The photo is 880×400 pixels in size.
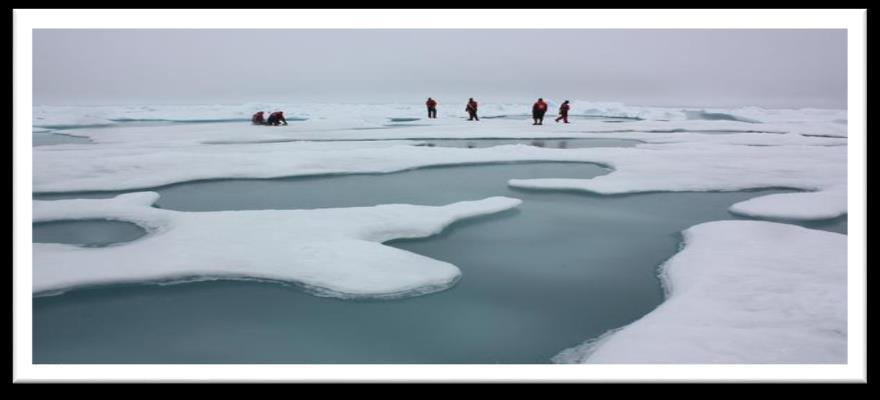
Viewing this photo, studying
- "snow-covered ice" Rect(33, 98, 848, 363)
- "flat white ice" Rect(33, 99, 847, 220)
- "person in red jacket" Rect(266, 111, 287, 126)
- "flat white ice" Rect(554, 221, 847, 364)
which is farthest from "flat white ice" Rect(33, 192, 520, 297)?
"person in red jacket" Rect(266, 111, 287, 126)

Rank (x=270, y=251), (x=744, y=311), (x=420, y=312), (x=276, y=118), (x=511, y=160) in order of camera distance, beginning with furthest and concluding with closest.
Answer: (x=276, y=118), (x=511, y=160), (x=270, y=251), (x=420, y=312), (x=744, y=311)

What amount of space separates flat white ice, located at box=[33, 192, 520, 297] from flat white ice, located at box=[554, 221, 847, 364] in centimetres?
106

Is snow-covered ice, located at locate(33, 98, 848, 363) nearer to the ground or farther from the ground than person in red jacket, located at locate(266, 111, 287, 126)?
nearer to the ground

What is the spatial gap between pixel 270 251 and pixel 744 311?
2622 mm

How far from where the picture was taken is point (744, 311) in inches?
102

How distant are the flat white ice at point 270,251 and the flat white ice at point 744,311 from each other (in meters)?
1.06

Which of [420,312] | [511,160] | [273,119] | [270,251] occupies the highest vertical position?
[273,119]

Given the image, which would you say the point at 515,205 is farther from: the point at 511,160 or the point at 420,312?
the point at 511,160

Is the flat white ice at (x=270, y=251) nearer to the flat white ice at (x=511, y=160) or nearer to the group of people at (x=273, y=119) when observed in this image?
the flat white ice at (x=511, y=160)

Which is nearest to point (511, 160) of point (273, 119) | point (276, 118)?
point (276, 118)

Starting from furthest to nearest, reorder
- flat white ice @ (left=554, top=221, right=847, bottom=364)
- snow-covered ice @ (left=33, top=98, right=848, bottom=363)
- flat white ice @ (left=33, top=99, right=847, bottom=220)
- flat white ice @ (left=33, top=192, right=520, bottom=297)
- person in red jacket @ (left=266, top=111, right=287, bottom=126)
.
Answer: person in red jacket @ (left=266, top=111, right=287, bottom=126), flat white ice @ (left=33, top=99, right=847, bottom=220), flat white ice @ (left=33, top=192, right=520, bottom=297), snow-covered ice @ (left=33, top=98, right=848, bottom=363), flat white ice @ (left=554, top=221, right=847, bottom=364)

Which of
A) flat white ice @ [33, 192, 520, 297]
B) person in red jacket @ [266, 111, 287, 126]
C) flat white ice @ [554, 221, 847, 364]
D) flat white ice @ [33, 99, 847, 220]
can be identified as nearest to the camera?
flat white ice @ [554, 221, 847, 364]

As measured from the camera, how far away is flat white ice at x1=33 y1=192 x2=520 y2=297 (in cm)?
295

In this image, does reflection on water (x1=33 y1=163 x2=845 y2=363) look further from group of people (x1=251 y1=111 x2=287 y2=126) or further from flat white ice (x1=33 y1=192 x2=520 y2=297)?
group of people (x1=251 y1=111 x2=287 y2=126)
